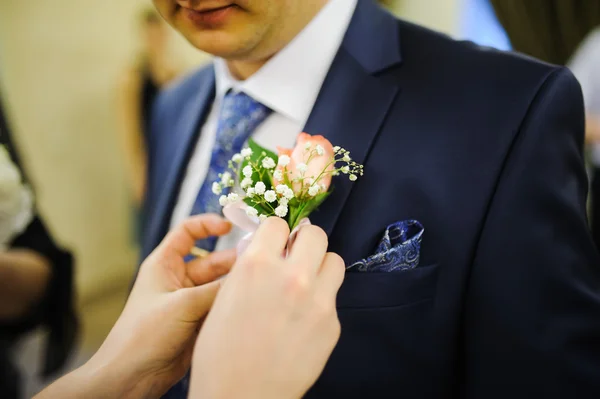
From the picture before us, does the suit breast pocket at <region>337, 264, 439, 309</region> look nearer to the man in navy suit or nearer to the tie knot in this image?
the man in navy suit

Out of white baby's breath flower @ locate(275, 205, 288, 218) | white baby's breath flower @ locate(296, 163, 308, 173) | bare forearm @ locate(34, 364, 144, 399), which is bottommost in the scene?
bare forearm @ locate(34, 364, 144, 399)

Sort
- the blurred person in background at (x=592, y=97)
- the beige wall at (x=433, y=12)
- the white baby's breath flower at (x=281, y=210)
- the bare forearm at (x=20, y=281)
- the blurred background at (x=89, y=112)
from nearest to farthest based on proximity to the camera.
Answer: the white baby's breath flower at (x=281, y=210) < the bare forearm at (x=20, y=281) < the blurred person in background at (x=592, y=97) < the beige wall at (x=433, y=12) < the blurred background at (x=89, y=112)

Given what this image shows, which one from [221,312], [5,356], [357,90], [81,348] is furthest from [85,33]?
[221,312]

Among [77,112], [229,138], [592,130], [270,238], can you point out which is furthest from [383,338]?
[77,112]

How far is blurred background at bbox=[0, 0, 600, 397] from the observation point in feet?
10.0

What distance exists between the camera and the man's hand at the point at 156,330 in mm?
629

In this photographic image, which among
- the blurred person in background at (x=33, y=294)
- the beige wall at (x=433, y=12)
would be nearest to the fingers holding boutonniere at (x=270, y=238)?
the blurred person in background at (x=33, y=294)

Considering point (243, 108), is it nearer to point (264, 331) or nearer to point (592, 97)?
point (264, 331)

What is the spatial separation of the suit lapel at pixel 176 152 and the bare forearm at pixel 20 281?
0.23 m

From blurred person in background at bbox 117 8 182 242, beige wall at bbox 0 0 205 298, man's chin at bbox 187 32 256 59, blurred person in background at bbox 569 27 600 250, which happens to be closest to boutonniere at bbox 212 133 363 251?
man's chin at bbox 187 32 256 59

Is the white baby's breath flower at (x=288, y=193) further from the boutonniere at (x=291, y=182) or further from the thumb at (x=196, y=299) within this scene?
the thumb at (x=196, y=299)

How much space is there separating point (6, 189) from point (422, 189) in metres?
0.64

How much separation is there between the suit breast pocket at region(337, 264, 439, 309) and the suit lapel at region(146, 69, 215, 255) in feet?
1.56

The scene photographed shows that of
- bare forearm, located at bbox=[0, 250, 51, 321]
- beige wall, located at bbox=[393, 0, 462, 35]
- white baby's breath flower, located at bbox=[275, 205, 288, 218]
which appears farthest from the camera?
beige wall, located at bbox=[393, 0, 462, 35]
